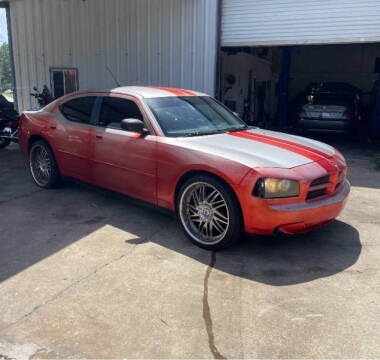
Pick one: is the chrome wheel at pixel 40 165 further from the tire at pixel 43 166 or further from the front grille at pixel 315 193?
the front grille at pixel 315 193

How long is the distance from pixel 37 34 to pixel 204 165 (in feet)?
36.2

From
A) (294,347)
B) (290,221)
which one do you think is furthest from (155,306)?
(290,221)

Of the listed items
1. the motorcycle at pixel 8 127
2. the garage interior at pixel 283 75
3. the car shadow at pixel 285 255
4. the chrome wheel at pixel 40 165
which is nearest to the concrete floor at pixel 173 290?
the car shadow at pixel 285 255

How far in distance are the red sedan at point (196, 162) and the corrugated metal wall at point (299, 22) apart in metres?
4.59

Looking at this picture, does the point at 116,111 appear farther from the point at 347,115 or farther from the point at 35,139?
the point at 347,115

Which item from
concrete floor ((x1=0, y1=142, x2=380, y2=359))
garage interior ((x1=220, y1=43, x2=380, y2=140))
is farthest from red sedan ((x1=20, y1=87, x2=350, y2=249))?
garage interior ((x1=220, y1=43, x2=380, y2=140))

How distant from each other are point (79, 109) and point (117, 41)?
654 centimetres

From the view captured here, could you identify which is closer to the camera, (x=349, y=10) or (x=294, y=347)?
(x=294, y=347)

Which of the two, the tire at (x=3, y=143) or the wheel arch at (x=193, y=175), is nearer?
the wheel arch at (x=193, y=175)

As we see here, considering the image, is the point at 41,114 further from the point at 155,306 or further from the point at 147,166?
the point at 155,306

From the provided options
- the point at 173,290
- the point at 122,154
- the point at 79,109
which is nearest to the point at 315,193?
the point at 173,290

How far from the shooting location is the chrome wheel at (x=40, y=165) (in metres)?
5.89

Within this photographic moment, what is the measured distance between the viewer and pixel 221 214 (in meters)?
3.87

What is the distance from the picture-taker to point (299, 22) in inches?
342
